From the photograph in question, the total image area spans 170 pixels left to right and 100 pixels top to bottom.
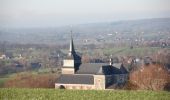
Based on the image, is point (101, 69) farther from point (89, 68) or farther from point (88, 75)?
point (89, 68)

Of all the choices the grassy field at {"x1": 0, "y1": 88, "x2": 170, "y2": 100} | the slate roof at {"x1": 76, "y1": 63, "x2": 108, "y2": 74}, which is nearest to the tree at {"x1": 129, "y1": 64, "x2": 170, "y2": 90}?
the slate roof at {"x1": 76, "y1": 63, "x2": 108, "y2": 74}

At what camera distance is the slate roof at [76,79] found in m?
58.7

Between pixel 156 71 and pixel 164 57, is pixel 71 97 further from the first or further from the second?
pixel 164 57

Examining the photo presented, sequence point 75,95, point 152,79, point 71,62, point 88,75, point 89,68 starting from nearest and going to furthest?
point 75,95 → point 152,79 → point 88,75 → point 89,68 → point 71,62

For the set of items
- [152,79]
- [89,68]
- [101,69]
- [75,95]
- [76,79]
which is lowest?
[76,79]

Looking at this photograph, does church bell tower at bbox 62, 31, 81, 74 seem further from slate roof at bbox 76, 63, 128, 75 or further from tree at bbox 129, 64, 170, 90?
tree at bbox 129, 64, 170, 90

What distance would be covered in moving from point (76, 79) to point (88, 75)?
143 centimetres

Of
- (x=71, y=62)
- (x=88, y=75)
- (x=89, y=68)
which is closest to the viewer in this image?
(x=88, y=75)

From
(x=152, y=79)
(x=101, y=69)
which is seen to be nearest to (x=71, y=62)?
(x=101, y=69)

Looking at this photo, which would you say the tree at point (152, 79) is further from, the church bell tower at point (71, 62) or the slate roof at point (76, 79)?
the church bell tower at point (71, 62)

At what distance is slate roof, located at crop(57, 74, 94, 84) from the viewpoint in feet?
193

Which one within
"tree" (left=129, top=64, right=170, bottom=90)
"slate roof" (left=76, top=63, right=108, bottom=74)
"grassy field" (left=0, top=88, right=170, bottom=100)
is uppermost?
"grassy field" (left=0, top=88, right=170, bottom=100)

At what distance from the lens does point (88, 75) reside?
5947 cm

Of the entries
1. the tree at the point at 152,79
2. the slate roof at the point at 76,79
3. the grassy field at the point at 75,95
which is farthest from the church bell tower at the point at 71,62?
the grassy field at the point at 75,95
